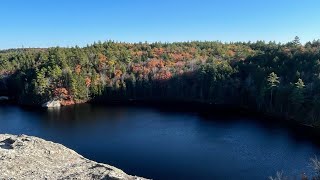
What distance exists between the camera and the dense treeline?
296ft

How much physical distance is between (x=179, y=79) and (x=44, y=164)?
88670 mm

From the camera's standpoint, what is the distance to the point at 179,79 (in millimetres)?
128750

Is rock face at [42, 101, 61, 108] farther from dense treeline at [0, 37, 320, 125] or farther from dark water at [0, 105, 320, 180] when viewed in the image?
dark water at [0, 105, 320, 180]

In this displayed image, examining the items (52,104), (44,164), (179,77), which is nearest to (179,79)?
(179,77)

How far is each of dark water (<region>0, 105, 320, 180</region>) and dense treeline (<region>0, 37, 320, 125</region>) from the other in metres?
13.5

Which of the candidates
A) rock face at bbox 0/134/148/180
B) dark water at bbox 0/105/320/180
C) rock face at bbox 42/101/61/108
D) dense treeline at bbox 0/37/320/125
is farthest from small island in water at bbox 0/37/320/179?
rock face at bbox 0/134/148/180

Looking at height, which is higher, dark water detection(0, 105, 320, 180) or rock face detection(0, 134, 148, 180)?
rock face detection(0, 134, 148, 180)

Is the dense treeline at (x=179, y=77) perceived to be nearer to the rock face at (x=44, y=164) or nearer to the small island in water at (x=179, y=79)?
the small island in water at (x=179, y=79)

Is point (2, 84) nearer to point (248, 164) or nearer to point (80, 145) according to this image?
point (80, 145)

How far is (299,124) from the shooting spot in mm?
78000

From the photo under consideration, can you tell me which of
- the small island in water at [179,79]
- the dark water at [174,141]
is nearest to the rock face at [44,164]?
the dark water at [174,141]

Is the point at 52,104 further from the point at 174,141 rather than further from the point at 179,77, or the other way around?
the point at 174,141

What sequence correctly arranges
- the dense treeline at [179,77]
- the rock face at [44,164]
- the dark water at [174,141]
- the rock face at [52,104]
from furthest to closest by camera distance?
the rock face at [52,104]
the dense treeline at [179,77]
the dark water at [174,141]
the rock face at [44,164]

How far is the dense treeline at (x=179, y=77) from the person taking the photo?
90.1 meters
